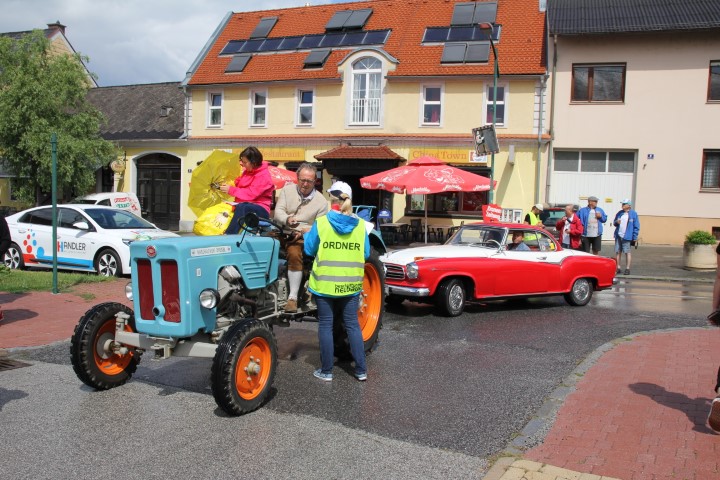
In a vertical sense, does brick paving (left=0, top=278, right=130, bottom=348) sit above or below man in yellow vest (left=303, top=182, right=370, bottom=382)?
below

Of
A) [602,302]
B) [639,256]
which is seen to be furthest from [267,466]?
[639,256]

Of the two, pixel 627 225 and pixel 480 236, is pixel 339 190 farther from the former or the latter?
pixel 627 225

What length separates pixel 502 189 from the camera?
23.6 m

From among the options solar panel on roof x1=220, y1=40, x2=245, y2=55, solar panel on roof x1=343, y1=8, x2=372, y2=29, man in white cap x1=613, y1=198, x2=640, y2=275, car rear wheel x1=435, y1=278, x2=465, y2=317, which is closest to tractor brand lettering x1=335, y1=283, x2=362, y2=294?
car rear wheel x1=435, y1=278, x2=465, y2=317

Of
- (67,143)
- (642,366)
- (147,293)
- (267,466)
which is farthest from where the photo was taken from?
(67,143)

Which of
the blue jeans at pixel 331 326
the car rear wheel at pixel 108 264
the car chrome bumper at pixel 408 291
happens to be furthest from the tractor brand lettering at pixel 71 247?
the blue jeans at pixel 331 326

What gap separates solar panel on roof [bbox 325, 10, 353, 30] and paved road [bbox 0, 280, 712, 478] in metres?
21.1

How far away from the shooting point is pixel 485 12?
82.5 feet

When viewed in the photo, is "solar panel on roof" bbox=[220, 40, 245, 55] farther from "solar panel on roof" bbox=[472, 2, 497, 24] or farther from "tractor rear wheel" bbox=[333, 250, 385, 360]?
"tractor rear wheel" bbox=[333, 250, 385, 360]

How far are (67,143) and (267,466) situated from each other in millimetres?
20318

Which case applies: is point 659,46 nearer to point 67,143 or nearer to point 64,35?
point 67,143

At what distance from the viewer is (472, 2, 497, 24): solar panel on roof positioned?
81.5 ft

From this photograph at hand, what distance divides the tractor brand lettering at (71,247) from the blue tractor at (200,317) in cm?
757

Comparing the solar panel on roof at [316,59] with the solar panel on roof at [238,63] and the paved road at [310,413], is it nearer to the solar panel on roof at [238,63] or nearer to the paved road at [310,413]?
the solar panel on roof at [238,63]
